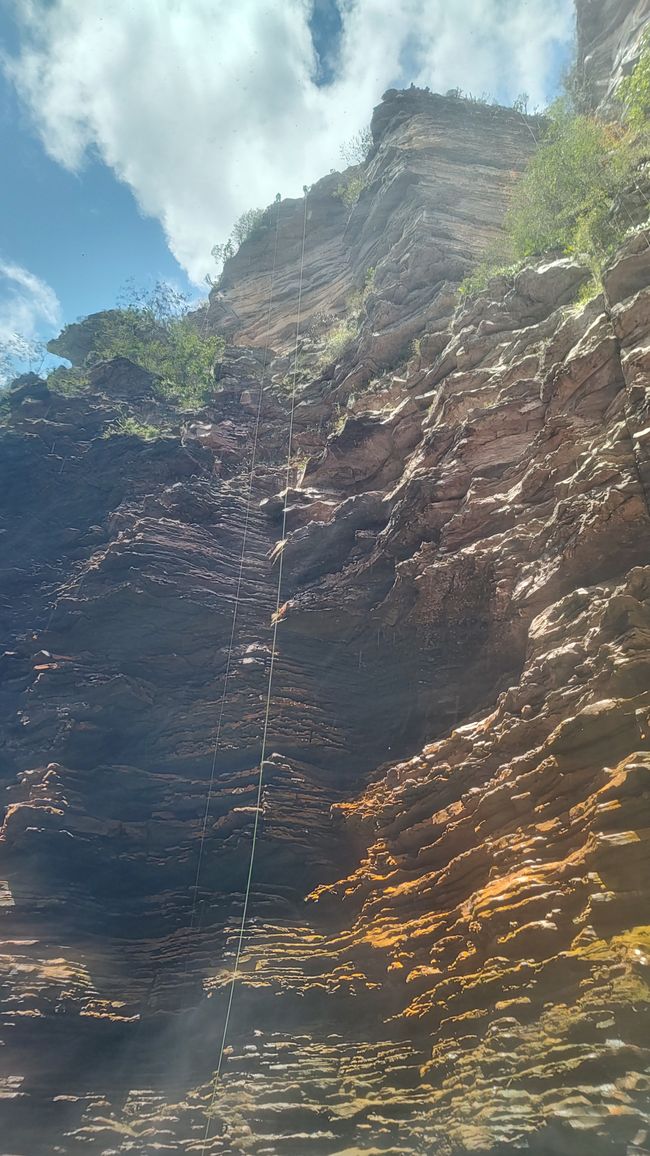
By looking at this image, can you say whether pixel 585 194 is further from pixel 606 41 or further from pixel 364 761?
pixel 606 41

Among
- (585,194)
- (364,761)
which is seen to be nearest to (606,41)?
(585,194)

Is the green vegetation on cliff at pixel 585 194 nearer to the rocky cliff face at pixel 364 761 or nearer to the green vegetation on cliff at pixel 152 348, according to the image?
the rocky cliff face at pixel 364 761

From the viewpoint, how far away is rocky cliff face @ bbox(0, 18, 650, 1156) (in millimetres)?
6801

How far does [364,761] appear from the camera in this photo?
12.5 meters

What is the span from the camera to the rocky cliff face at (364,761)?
680 centimetres

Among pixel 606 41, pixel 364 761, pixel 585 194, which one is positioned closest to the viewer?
pixel 364 761

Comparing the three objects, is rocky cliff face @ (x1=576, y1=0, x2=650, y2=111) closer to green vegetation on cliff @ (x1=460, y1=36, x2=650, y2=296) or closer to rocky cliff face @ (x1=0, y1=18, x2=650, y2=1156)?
green vegetation on cliff @ (x1=460, y1=36, x2=650, y2=296)

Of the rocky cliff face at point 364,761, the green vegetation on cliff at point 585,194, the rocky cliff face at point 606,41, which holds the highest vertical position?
the rocky cliff face at point 606,41

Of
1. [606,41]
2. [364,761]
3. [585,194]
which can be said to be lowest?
[364,761]

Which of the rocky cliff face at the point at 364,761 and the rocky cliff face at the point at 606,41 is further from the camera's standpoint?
the rocky cliff face at the point at 606,41

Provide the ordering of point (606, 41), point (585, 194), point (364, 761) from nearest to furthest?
point (364, 761) → point (585, 194) → point (606, 41)

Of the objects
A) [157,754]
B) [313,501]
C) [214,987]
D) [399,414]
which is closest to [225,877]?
[214,987]

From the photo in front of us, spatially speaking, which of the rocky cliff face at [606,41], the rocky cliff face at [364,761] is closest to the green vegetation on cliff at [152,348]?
the rocky cliff face at [364,761]

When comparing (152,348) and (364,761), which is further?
(152,348)
